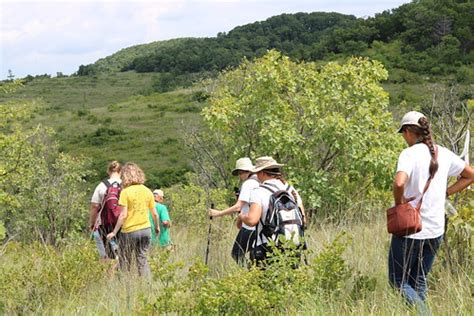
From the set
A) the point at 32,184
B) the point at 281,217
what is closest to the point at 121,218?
the point at 281,217

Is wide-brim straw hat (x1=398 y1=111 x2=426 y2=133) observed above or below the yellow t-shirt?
above

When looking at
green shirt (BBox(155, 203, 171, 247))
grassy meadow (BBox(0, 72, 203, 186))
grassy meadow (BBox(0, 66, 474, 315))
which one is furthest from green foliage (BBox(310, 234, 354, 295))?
grassy meadow (BBox(0, 72, 203, 186))

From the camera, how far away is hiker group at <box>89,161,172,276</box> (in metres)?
7.58

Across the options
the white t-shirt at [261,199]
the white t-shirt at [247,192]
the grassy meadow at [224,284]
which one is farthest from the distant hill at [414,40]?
the white t-shirt at [261,199]

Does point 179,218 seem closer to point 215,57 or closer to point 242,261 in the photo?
point 242,261

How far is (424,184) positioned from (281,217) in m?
1.25

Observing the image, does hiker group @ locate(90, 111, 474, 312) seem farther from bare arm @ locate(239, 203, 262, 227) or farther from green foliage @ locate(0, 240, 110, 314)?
green foliage @ locate(0, 240, 110, 314)

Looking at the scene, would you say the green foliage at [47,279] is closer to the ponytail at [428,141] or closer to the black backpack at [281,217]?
the black backpack at [281,217]

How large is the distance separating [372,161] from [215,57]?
11693cm

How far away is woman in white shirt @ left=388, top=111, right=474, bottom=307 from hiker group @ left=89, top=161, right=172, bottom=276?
10.5 ft

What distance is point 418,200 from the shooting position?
475cm

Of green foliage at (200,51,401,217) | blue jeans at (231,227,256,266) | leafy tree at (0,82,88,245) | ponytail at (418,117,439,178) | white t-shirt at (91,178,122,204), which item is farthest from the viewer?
leafy tree at (0,82,88,245)

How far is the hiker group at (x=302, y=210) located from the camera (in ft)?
15.5

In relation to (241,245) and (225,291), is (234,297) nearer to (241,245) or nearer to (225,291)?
(225,291)
